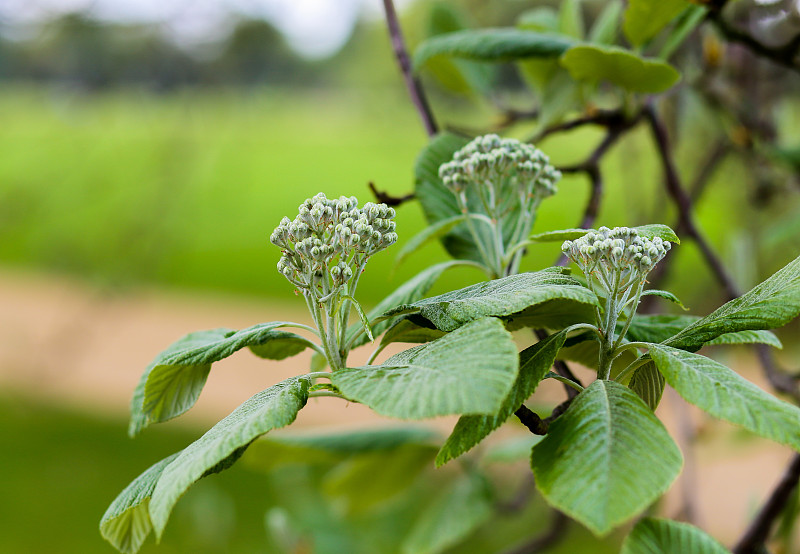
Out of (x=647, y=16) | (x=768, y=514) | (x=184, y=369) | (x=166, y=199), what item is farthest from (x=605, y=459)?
(x=166, y=199)

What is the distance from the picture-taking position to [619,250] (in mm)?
562

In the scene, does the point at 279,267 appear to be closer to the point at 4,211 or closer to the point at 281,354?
the point at 281,354

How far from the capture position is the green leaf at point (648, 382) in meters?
0.65

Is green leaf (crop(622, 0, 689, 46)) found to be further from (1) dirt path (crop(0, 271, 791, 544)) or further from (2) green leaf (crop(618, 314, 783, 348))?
(1) dirt path (crop(0, 271, 791, 544))

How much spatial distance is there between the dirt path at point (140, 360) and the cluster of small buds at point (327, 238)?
2981 mm

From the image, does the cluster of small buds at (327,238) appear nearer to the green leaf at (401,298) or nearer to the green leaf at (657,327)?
the green leaf at (401,298)

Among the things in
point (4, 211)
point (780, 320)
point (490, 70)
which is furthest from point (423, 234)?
point (4, 211)

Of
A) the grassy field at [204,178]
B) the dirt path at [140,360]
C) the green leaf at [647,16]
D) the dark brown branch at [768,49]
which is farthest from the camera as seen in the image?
the dirt path at [140,360]

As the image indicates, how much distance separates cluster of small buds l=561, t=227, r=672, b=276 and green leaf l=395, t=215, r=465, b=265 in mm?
221

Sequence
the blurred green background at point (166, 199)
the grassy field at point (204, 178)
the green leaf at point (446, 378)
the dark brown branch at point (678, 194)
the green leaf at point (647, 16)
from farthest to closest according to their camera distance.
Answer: the grassy field at point (204, 178)
the blurred green background at point (166, 199)
the dark brown branch at point (678, 194)
the green leaf at point (647, 16)
the green leaf at point (446, 378)

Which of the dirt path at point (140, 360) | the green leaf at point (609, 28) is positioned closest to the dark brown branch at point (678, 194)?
the green leaf at point (609, 28)

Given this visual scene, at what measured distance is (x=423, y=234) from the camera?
2.72 ft

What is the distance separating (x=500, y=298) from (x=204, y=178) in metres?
11.0

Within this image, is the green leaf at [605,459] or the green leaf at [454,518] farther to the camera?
the green leaf at [454,518]
